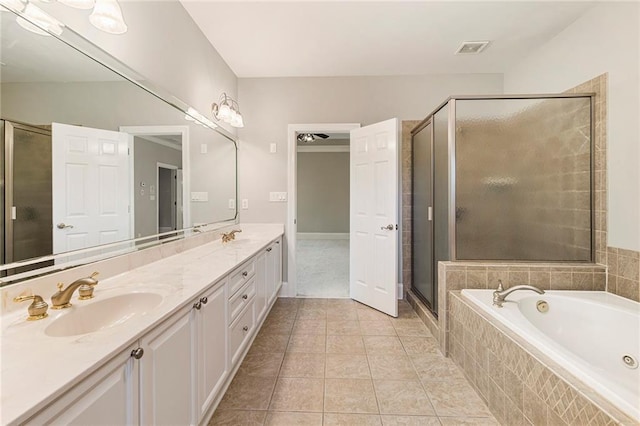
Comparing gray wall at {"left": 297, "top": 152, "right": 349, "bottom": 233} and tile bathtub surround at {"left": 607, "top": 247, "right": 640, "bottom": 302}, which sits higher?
gray wall at {"left": 297, "top": 152, "right": 349, "bottom": 233}

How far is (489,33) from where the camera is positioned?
96.2 inches

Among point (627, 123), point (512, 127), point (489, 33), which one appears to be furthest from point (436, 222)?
point (489, 33)

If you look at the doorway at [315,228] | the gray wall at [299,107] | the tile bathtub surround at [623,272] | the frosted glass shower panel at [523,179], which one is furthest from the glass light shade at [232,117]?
the tile bathtub surround at [623,272]

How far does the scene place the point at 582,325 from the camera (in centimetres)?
179

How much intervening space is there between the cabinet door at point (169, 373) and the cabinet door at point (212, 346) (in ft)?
0.26

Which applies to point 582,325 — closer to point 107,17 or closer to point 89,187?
point 89,187

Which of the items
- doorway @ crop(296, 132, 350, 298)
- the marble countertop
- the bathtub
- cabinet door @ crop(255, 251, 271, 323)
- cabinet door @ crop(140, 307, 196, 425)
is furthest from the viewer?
doorway @ crop(296, 132, 350, 298)

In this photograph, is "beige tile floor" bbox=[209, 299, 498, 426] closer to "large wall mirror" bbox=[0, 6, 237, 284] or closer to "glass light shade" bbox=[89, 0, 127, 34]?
"large wall mirror" bbox=[0, 6, 237, 284]

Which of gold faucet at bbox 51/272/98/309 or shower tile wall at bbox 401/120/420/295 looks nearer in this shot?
gold faucet at bbox 51/272/98/309

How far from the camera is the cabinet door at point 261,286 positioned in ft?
7.24

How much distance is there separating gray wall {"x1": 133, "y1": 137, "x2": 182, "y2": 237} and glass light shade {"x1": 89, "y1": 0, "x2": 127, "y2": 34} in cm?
55

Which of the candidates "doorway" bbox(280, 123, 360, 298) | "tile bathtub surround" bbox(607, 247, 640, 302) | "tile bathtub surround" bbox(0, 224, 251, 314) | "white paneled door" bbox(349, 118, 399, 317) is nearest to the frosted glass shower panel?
"tile bathtub surround" bbox(607, 247, 640, 302)

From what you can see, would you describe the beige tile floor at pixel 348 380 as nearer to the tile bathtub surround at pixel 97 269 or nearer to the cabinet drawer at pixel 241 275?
the cabinet drawer at pixel 241 275

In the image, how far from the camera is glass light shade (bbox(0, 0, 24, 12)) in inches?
37.3
